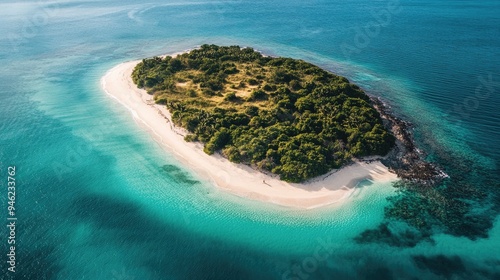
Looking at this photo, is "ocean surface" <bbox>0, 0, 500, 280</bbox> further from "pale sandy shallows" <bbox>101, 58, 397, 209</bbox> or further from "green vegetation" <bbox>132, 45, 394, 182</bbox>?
"green vegetation" <bbox>132, 45, 394, 182</bbox>

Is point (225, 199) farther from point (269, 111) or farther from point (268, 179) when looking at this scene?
point (269, 111)

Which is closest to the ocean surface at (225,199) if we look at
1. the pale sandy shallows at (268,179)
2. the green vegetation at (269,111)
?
the pale sandy shallows at (268,179)

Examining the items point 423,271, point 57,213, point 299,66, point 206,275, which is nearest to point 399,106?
point 299,66

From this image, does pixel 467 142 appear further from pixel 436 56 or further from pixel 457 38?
pixel 457 38

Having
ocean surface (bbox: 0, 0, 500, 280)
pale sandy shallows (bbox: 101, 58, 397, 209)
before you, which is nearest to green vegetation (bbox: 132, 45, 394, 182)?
pale sandy shallows (bbox: 101, 58, 397, 209)

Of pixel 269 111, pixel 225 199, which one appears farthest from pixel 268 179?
pixel 269 111
